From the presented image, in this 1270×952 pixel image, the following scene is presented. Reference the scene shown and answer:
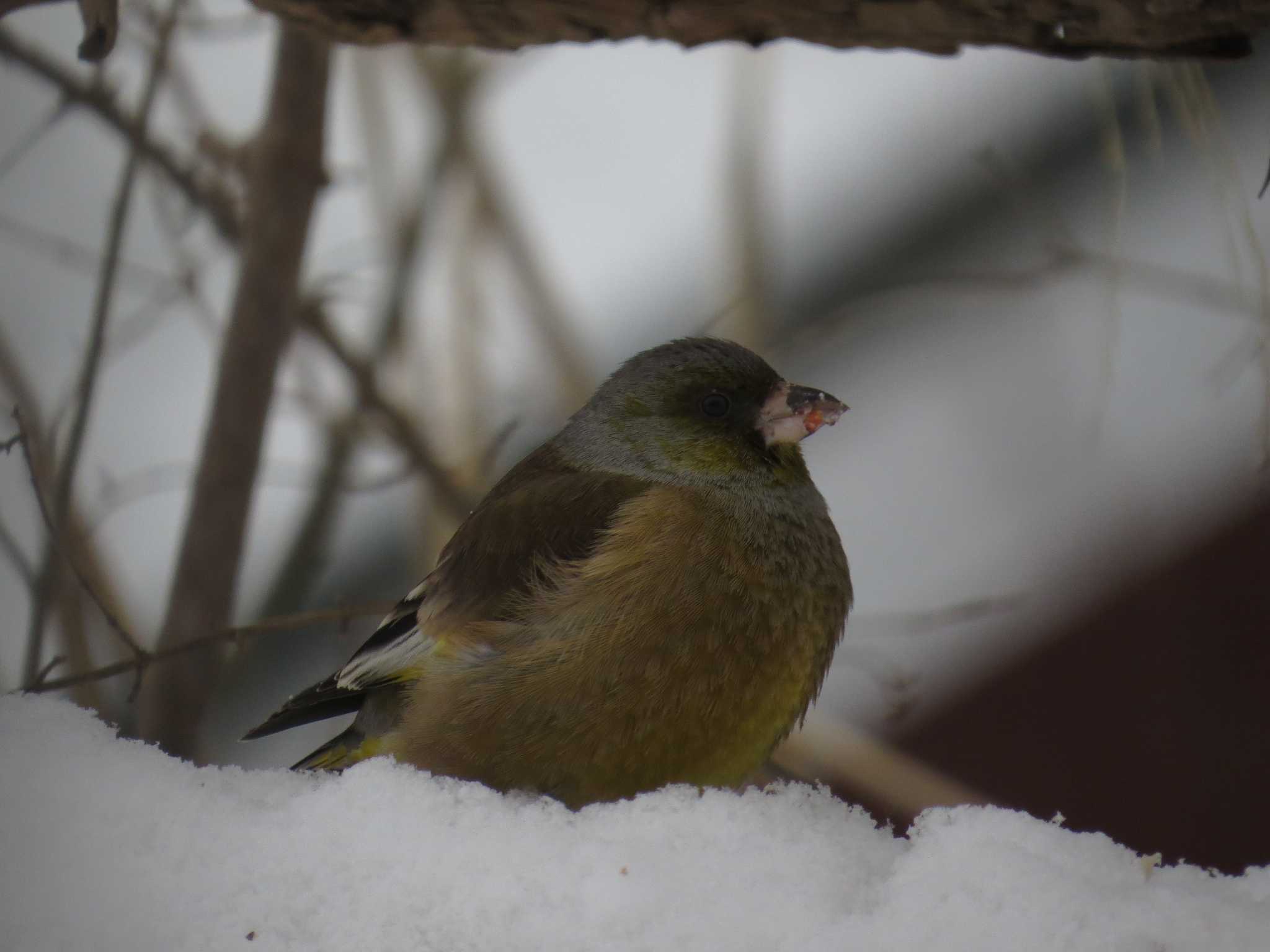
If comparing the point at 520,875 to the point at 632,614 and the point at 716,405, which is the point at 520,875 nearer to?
the point at 632,614

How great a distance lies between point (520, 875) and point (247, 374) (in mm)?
1564

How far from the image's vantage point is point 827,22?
221 centimetres

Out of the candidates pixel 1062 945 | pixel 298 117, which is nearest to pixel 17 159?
pixel 298 117

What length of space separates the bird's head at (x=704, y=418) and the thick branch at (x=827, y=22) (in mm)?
836

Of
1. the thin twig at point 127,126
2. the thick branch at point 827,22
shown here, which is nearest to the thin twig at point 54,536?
the thin twig at point 127,126

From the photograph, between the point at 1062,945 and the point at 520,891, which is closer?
the point at 1062,945

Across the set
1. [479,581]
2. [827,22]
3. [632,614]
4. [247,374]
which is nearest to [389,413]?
[247,374]

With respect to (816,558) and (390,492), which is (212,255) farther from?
(816,558)

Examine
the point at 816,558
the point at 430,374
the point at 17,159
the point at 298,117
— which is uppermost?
the point at 298,117

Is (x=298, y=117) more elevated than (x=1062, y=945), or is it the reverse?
(x=298, y=117)

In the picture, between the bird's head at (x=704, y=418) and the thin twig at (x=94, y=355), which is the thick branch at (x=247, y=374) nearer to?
the thin twig at (x=94, y=355)

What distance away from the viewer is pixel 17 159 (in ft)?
9.27

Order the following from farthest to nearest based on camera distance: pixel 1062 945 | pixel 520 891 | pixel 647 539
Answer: pixel 647 539
pixel 520 891
pixel 1062 945

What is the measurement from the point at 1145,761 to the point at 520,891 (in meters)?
3.10
